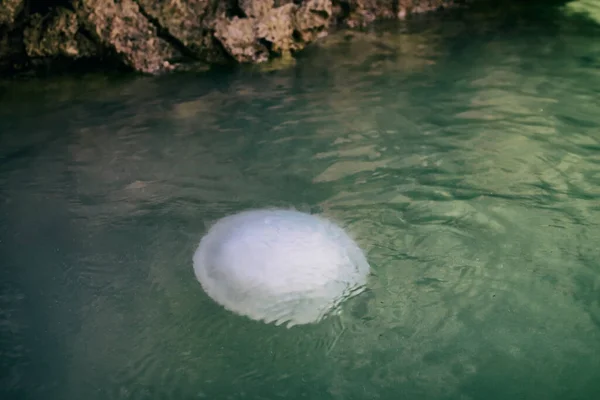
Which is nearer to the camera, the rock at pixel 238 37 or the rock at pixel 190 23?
the rock at pixel 238 37

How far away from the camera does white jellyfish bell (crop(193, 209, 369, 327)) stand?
14.2 ft

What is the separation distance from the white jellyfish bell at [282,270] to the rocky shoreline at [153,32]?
5.04 meters

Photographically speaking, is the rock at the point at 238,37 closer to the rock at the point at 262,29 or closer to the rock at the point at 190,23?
the rock at the point at 262,29

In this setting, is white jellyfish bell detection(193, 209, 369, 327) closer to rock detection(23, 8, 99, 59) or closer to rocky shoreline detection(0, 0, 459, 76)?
rocky shoreline detection(0, 0, 459, 76)

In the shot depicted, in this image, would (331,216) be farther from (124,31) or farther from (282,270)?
(124,31)

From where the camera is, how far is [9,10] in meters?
8.53

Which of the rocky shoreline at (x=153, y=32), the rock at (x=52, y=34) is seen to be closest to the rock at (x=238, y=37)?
the rocky shoreline at (x=153, y=32)

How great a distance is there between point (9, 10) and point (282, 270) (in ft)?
22.2

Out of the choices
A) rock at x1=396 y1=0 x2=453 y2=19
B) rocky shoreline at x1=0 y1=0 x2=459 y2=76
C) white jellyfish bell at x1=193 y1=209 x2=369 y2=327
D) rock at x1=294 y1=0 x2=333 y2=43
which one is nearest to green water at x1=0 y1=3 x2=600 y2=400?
white jellyfish bell at x1=193 y1=209 x2=369 y2=327

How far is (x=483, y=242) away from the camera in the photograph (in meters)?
5.03

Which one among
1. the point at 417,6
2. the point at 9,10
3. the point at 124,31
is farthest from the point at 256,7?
the point at 417,6

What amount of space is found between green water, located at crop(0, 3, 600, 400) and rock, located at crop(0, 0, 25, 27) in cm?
96

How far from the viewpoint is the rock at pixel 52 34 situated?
8.93 metres

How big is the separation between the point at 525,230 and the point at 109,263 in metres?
3.67
